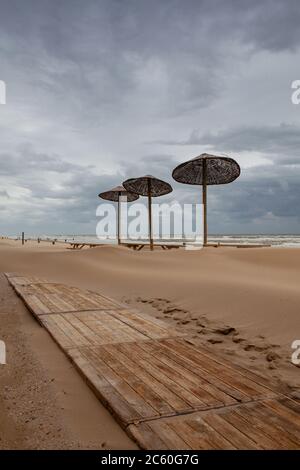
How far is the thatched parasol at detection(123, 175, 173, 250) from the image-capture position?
1855cm

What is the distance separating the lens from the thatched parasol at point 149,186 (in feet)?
60.8

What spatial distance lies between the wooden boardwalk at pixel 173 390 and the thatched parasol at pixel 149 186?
45.4ft

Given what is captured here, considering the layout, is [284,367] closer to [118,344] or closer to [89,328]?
[118,344]

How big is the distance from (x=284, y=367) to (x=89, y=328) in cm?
245

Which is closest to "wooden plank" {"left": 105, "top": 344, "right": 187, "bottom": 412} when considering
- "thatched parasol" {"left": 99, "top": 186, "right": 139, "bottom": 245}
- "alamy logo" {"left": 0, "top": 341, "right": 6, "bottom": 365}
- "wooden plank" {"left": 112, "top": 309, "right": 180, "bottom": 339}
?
"wooden plank" {"left": 112, "top": 309, "right": 180, "bottom": 339}

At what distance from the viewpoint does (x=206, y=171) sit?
51.4 feet

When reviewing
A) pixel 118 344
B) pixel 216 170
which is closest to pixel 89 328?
pixel 118 344

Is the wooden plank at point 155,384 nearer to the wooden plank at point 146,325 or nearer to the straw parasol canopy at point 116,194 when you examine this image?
the wooden plank at point 146,325

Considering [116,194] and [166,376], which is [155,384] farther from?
[116,194]

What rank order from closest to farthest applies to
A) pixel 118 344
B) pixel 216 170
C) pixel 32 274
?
pixel 118 344, pixel 32 274, pixel 216 170

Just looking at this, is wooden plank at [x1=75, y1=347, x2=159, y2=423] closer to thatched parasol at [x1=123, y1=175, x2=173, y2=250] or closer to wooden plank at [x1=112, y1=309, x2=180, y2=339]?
wooden plank at [x1=112, y1=309, x2=180, y2=339]

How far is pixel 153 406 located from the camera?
2.67 m

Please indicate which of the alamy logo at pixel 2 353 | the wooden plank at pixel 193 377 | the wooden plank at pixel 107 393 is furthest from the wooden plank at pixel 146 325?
the alamy logo at pixel 2 353

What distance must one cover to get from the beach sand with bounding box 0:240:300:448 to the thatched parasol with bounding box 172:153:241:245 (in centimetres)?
396
